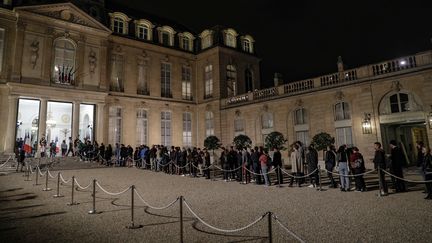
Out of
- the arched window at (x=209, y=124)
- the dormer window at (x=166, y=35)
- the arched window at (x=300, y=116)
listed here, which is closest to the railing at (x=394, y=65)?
the arched window at (x=300, y=116)

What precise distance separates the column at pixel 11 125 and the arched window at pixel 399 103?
2424 cm

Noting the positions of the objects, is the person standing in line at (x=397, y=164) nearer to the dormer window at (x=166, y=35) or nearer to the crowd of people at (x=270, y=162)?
the crowd of people at (x=270, y=162)

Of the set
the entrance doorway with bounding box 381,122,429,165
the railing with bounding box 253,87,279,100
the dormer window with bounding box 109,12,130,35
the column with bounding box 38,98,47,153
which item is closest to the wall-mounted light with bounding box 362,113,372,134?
the entrance doorway with bounding box 381,122,429,165

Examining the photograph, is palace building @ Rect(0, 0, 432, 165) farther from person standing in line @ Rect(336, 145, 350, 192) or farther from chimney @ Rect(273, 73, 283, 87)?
person standing in line @ Rect(336, 145, 350, 192)

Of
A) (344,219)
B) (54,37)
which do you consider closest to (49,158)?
(54,37)

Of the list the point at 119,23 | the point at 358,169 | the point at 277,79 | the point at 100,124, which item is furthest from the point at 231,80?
the point at 358,169

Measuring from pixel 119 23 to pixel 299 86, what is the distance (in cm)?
1713

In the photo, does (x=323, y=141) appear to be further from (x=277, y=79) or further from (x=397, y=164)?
(x=277, y=79)

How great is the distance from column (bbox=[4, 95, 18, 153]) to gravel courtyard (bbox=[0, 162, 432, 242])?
1148cm

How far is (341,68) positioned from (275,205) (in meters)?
14.3

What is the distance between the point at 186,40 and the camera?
29641 mm

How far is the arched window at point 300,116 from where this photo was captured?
65.4 ft

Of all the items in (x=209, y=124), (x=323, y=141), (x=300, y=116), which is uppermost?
(x=209, y=124)

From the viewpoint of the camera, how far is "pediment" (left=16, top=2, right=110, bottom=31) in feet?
67.2
